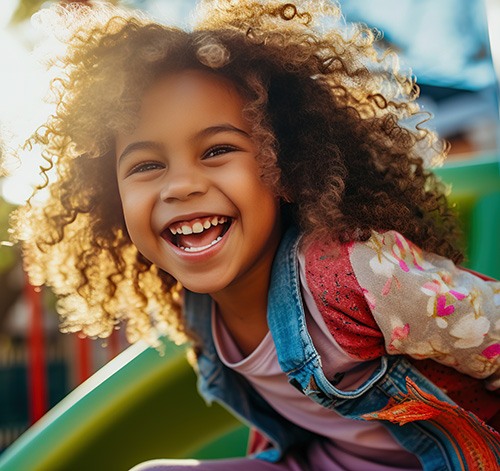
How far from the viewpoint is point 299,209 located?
3.93 feet

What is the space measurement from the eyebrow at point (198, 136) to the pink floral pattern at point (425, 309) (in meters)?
0.24

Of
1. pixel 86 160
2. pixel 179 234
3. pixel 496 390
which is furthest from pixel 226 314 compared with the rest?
pixel 496 390

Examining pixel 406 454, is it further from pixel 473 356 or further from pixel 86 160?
pixel 86 160

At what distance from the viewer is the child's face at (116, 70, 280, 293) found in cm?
111

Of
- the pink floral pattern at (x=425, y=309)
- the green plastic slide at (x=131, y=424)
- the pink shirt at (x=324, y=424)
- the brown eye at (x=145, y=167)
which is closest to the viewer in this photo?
the pink floral pattern at (x=425, y=309)

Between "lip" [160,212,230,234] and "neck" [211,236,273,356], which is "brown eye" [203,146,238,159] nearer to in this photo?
"lip" [160,212,230,234]

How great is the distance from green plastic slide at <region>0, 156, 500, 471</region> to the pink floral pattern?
0.69 meters

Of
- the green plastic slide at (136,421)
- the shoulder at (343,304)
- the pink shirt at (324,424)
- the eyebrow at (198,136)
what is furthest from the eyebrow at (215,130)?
the green plastic slide at (136,421)

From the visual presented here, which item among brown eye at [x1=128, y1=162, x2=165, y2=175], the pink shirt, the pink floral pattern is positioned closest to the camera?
the pink floral pattern

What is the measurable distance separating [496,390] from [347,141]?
435 mm

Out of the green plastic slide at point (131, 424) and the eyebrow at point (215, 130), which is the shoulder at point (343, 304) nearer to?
the eyebrow at point (215, 130)

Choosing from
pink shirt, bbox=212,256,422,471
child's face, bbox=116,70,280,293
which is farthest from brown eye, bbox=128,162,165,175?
pink shirt, bbox=212,256,422,471

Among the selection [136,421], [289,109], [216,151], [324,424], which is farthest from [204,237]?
[136,421]

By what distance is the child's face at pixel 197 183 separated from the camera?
3.65 feet
